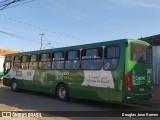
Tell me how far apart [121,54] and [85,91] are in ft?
9.97

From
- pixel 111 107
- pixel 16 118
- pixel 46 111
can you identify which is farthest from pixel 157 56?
pixel 16 118

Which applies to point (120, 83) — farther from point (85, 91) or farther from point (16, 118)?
point (16, 118)

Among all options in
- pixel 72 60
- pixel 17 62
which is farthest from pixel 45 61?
pixel 17 62

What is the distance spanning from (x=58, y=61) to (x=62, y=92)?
174 centimetres

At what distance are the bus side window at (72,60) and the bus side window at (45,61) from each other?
6.23ft

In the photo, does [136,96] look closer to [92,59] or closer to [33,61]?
[92,59]

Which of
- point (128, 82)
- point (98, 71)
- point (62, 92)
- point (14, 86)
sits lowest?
point (62, 92)

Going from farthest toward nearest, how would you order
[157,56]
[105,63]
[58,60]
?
[157,56] → [58,60] → [105,63]

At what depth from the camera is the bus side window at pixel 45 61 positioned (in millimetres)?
→ 18497

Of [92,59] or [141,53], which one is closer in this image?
[141,53]

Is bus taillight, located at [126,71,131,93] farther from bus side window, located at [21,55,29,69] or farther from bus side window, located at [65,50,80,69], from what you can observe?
bus side window, located at [21,55,29,69]

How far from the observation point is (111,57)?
14.0m

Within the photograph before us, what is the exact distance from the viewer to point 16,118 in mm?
11266

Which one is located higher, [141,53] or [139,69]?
[141,53]
